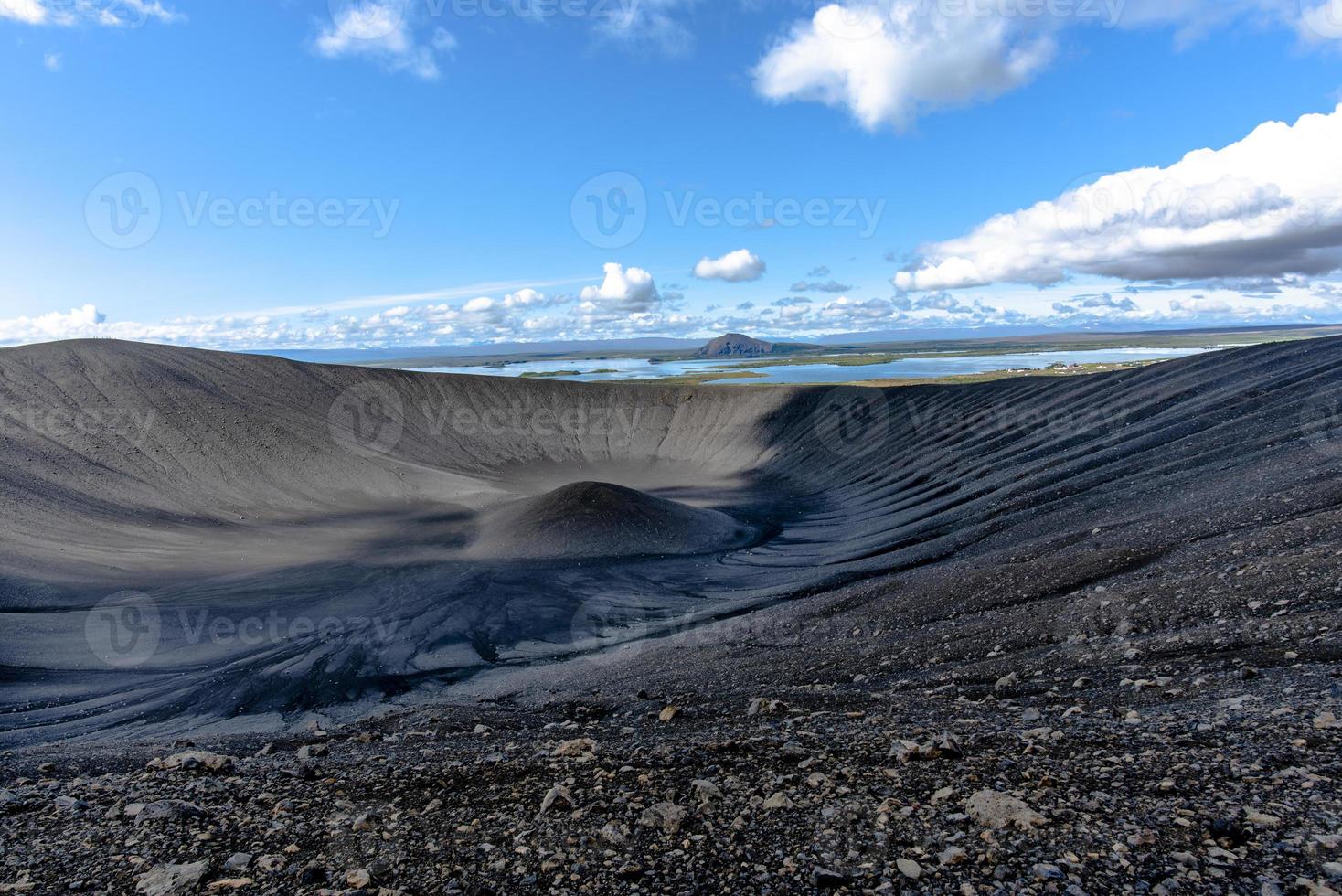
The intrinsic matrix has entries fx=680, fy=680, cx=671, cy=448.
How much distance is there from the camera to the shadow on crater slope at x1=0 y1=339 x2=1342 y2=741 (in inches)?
608

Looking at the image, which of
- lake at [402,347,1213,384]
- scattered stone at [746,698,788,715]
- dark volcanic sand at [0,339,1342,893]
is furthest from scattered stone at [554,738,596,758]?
lake at [402,347,1213,384]

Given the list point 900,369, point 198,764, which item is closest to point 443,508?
point 198,764

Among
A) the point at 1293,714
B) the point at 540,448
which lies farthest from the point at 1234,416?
the point at 540,448

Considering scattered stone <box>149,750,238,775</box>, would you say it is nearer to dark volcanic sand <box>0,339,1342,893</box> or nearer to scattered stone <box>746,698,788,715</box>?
dark volcanic sand <box>0,339,1342,893</box>

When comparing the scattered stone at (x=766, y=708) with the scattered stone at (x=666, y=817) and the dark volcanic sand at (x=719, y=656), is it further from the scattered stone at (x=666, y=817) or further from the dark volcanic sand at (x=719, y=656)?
the scattered stone at (x=666, y=817)

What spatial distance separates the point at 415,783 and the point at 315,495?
33.9 metres

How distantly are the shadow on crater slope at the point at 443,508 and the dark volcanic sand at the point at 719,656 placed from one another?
189mm

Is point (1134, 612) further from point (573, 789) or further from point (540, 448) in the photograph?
point (540, 448)

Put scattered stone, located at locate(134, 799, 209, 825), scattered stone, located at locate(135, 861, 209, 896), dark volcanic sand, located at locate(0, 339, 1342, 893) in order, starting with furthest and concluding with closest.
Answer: scattered stone, located at locate(134, 799, 209, 825)
dark volcanic sand, located at locate(0, 339, 1342, 893)
scattered stone, located at locate(135, 861, 209, 896)

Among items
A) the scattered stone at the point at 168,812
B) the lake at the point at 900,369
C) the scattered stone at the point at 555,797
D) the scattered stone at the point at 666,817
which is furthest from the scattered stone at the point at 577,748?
the lake at the point at 900,369

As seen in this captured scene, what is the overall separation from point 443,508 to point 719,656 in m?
24.7

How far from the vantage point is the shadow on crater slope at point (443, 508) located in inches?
608

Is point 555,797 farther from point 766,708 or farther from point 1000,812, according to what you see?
point 766,708

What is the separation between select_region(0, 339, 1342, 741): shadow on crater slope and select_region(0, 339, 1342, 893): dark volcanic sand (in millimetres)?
189
